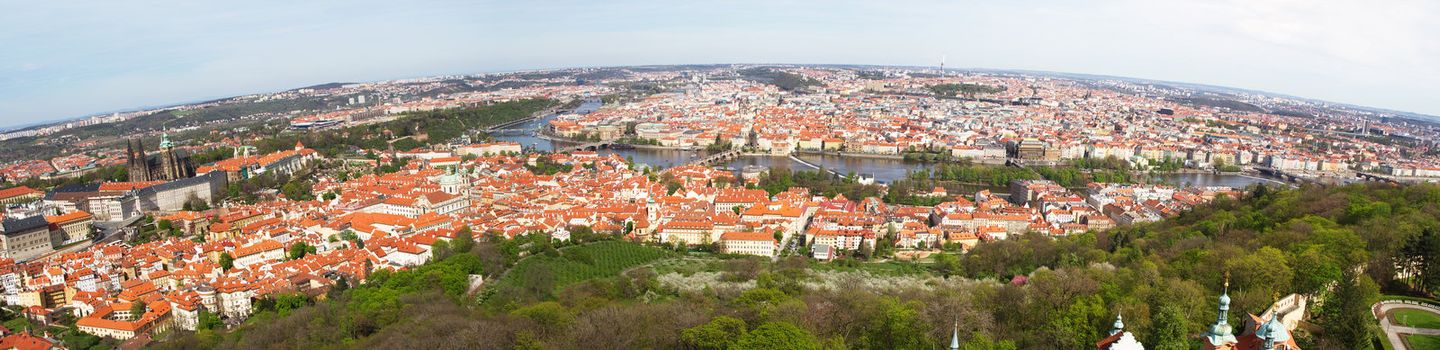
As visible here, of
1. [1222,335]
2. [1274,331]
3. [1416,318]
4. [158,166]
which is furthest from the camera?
[158,166]

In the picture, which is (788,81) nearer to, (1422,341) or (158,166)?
(158,166)

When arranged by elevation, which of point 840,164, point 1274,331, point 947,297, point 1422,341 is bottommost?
point 840,164

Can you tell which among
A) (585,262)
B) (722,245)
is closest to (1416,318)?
(722,245)

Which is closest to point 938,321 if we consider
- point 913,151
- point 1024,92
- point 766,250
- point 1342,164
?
point 766,250

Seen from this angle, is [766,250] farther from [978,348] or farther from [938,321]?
[978,348]

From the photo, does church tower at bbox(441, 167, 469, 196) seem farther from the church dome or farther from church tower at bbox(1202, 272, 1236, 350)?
the church dome

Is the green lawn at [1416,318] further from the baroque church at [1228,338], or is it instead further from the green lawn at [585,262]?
the green lawn at [585,262]

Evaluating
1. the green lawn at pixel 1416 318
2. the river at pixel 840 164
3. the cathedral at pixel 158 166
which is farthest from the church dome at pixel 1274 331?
the cathedral at pixel 158 166
